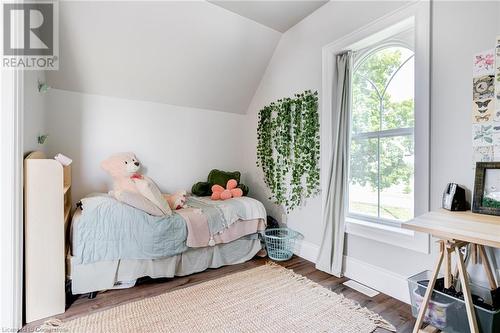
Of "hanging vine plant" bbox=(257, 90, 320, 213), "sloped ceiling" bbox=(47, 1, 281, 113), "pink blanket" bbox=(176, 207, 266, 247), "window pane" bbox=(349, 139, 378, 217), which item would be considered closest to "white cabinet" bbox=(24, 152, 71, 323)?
"pink blanket" bbox=(176, 207, 266, 247)

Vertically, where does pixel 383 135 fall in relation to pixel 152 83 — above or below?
below

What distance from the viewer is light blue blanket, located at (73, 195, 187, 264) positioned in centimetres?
188

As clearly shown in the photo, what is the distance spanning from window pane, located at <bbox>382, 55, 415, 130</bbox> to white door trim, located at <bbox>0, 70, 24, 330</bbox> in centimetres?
269

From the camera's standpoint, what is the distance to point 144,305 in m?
1.81

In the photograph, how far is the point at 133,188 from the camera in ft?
7.72

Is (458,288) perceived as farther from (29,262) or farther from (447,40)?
(29,262)

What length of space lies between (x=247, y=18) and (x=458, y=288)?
2941mm

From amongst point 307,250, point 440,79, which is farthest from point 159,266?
point 440,79

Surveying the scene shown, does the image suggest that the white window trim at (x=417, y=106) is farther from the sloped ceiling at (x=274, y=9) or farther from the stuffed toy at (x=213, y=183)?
the stuffed toy at (x=213, y=183)

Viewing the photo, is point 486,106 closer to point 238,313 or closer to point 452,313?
point 452,313

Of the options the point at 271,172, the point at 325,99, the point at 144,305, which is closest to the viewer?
the point at 144,305

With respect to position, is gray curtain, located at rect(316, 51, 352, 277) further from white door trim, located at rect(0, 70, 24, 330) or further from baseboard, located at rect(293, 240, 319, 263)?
white door trim, located at rect(0, 70, 24, 330)

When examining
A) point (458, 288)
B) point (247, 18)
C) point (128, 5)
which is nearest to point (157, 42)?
point (128, 5)

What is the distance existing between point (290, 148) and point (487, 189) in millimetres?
1718
